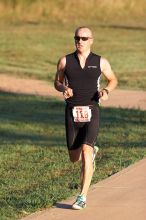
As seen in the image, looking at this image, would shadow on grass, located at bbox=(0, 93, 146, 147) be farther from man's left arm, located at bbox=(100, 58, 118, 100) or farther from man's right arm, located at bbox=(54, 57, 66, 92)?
man's right arm, located at bbox=(54, 57, 66, 92)

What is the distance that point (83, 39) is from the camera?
31.2 feet

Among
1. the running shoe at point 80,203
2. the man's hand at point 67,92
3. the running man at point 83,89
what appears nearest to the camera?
the running shoe at point 80,203

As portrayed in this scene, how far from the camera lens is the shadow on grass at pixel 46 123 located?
1570 cm

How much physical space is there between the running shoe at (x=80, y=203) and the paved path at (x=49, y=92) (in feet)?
38.9

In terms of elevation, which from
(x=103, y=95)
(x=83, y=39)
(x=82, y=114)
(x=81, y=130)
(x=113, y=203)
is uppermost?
(x=83, y=39)

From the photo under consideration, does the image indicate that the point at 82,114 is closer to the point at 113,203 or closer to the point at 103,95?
the point at 103,95

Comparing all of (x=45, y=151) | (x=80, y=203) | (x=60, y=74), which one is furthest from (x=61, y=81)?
(x=45, y=151)

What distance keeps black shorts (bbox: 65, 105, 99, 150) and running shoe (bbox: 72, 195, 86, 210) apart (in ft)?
1.91

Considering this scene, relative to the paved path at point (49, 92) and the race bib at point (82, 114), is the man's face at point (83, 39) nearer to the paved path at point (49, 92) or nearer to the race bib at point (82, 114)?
the race bib at point (82, 114)

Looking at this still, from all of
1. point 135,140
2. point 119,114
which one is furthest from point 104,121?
point 135,140

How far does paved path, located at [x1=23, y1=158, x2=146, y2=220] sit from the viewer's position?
9031 millimetres

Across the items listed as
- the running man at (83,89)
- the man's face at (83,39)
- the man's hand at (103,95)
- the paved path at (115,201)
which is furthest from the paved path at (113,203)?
the man's face at (83,39)

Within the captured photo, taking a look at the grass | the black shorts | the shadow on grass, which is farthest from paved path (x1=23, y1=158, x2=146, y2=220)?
the shadow on grass

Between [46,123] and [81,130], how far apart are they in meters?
8.54
